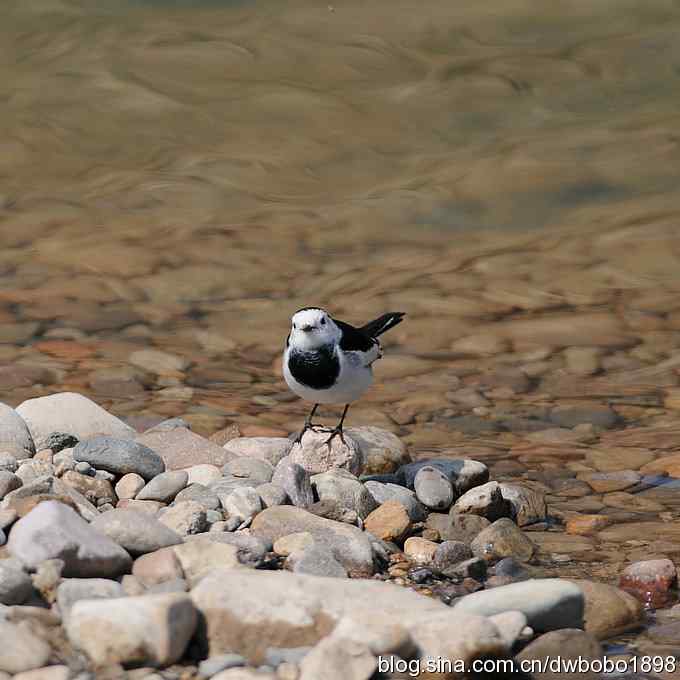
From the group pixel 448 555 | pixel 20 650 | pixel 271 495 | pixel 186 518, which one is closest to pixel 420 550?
pixel 448 555

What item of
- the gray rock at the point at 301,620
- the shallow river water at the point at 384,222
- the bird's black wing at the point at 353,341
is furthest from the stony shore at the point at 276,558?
the bird's black wing at the point at 353,341

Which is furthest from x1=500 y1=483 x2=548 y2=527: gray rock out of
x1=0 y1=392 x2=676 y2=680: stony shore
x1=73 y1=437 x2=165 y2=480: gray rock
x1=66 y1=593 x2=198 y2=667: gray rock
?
x1=66 y1=593 x2=198 y2=667: gray rock

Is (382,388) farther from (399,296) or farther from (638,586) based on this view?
(638,586)

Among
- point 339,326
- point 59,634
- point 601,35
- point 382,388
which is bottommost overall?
point 382,388

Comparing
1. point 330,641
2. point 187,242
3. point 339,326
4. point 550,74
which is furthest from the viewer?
point 550,74

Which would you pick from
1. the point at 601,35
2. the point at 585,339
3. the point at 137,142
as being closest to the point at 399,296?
the point at 585,339

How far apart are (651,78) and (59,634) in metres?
13.8

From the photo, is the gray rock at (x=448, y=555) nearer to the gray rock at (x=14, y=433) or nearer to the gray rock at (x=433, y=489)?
the gray rock at (x=433, y=489)

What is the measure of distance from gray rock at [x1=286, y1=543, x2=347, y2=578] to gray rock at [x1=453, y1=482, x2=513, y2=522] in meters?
1.14

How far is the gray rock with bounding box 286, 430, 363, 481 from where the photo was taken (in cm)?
613

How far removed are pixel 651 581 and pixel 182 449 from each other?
7.83 ft

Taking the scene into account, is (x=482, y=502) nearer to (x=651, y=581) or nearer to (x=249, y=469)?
(x=651, y=581)

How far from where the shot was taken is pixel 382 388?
8.97 meters

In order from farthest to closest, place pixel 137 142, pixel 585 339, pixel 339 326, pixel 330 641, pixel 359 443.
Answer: pixel 137 142 < pixel 585 339 < pixel 359 443 < pixel 339 326 < pixel 330 641
